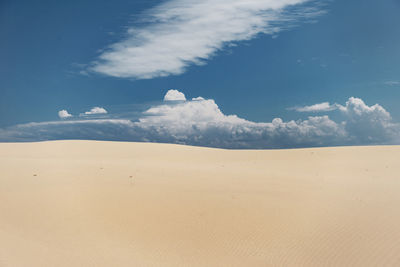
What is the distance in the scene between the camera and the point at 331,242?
739 cm

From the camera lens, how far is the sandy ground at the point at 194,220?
6.75m

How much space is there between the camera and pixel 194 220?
28.4 ft

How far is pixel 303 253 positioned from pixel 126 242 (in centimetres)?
406

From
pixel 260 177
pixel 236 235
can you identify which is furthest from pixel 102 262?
pixel 260 177

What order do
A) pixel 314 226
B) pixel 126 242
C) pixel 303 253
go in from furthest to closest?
pixel 314 226, pixel 126 242, pixel 303 253

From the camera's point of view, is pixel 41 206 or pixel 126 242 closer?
pixel 126 242

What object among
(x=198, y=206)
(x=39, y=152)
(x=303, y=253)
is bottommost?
(x=303, y=253)

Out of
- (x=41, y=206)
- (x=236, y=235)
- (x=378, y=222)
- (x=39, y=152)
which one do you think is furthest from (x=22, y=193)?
(x=39, y=152)

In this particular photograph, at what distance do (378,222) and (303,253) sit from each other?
285 cm

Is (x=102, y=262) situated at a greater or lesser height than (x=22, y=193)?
lesser

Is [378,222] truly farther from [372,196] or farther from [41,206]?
[41,206]

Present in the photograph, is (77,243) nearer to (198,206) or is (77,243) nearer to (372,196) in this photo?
(198,206)

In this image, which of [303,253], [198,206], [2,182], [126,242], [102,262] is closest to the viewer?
[102,262]

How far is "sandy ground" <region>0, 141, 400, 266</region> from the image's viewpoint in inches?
266
